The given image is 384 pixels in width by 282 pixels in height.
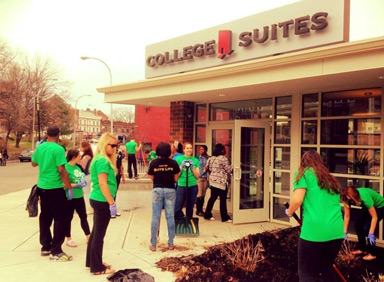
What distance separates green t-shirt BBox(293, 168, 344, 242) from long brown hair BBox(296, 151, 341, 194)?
34 mm

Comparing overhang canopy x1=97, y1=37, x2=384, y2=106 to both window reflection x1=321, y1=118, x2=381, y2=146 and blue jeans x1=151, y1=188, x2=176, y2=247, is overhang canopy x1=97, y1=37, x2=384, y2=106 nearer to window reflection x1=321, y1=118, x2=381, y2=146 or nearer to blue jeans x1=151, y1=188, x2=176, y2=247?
window reflection x1=321, y1=118, x2=381, y2=146

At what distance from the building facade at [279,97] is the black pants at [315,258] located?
282cm

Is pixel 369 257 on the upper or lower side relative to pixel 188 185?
lower

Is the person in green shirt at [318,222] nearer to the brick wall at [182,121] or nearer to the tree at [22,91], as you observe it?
the brick wall at [182,121]

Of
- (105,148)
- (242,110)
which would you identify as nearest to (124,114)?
(242,110)

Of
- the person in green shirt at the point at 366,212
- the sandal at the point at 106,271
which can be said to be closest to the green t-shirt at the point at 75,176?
the sandal at the point at 106,271

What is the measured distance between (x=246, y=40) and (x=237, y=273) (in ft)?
17.9

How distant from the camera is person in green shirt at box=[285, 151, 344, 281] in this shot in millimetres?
3234

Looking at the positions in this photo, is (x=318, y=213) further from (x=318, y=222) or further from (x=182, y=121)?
(x=182, y=121)

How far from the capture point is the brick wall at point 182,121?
941 cm

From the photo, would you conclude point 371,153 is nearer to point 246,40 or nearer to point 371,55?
point 371,55

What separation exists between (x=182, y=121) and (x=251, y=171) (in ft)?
7.79

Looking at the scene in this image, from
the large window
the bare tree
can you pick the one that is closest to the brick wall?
the large window

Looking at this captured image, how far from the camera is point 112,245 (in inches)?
229
